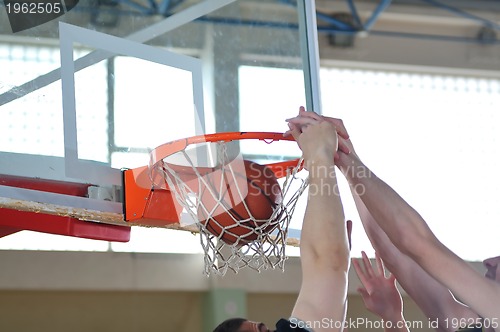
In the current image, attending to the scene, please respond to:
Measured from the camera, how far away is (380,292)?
98.5 inches

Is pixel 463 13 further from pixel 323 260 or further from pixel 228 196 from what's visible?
pixel 323 260

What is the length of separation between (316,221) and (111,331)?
463 centimetres

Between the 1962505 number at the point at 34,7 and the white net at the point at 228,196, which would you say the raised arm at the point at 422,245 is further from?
the 1962505 number at the point at 34,7

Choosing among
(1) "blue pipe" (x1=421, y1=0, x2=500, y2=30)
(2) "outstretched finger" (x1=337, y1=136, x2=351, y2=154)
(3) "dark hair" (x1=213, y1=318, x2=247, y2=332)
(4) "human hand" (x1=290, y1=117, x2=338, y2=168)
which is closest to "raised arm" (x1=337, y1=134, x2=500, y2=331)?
(2) "outstretched finger" (x1=337, y1=136, x2=351, y2=154)

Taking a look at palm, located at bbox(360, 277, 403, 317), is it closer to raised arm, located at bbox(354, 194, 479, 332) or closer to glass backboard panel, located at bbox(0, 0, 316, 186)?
raised arm, located at bbox(354, 194, 479, 332)

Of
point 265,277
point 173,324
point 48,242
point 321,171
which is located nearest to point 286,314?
point 265,277

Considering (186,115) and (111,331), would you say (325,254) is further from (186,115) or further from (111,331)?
(111,331)

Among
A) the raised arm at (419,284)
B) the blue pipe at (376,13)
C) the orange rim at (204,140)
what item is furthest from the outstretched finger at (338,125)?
the blue pipe at (376,13)

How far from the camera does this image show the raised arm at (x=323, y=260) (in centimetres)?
152

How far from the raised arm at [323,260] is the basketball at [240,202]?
570 mm

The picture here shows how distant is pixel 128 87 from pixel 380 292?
3.41 feet

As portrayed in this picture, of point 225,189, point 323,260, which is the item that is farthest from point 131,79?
point 323,260

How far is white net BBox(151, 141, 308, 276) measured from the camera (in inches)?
86.0

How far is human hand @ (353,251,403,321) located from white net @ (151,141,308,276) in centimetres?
32
